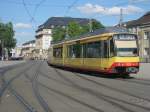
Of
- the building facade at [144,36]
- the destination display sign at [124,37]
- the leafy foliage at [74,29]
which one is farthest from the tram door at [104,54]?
the leafy foliage at [74,29]

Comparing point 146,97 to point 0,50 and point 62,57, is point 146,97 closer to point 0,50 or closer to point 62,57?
point 62,57

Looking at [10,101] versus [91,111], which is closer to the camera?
[91,111]

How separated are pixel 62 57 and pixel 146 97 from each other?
25.3 meters

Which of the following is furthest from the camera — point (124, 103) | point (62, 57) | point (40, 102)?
point (62, 57)

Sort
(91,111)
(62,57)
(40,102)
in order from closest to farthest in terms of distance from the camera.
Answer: (91,111), (40,102), (62,57)

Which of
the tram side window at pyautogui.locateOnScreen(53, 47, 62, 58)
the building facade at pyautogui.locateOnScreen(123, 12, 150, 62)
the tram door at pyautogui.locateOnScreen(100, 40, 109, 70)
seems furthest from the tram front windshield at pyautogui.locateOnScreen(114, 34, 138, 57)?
the building facade at pyautogui.locateOnScreen(123, 12, 150, 62)

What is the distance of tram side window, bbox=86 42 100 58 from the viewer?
26.7 meters

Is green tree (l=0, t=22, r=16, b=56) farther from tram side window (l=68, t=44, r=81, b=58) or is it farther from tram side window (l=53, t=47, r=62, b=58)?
tram side window (l=68, t=44, r=81, b=58)

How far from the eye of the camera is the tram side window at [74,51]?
3169 centimetres

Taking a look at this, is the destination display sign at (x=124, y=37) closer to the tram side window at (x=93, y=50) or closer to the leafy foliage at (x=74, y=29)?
the tram side window at (x=93, y=50)

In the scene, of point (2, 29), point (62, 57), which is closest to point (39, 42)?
point (2, 29)

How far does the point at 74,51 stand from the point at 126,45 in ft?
30.3

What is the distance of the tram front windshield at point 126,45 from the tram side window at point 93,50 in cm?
197

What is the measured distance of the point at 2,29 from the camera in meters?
129
